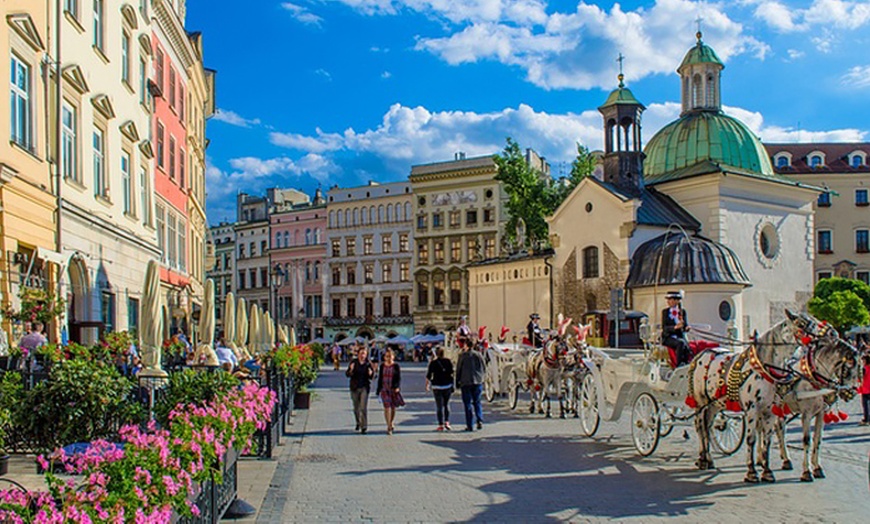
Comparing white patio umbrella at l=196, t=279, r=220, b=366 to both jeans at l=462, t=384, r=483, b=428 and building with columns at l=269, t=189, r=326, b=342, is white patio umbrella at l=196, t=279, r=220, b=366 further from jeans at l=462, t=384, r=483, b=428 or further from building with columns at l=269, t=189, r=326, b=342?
building with columns at l=269, t=189, r=326, b=342

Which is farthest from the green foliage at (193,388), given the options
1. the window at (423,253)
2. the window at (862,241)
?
the window at (862,241)

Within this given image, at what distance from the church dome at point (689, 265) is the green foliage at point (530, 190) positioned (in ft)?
59.5

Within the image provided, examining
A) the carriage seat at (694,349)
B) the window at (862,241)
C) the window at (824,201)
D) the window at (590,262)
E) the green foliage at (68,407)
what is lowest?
the green foliage at (68,407)

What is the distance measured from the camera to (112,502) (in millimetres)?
4172

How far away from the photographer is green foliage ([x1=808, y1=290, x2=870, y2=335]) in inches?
1965

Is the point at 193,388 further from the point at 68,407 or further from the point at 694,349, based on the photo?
the point at 694,349

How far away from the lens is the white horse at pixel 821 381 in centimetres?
1051

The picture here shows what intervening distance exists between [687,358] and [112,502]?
34.5 feet

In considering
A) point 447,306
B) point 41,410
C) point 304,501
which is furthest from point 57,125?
point 447,306

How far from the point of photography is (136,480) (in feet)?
15.1

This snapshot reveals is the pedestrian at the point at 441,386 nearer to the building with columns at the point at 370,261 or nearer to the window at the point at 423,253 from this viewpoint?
the window at the point at 423,253

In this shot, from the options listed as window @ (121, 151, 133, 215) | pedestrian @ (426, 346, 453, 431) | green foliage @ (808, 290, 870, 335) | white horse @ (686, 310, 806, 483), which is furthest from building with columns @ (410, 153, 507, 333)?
white horse @ (686, 310, 806, 483)

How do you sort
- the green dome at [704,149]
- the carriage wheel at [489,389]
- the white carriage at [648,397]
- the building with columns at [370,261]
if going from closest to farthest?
1. the white carriage at [648,397]
2. the carriage wheel at [489,389]
3. the green dome at [704,149]
4. the building with columns at [370,261]

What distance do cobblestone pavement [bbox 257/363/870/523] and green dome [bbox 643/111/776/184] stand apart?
28.5m
